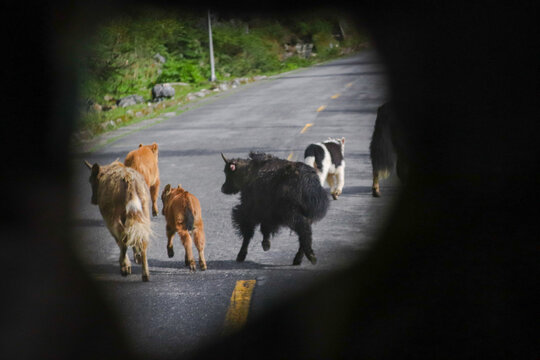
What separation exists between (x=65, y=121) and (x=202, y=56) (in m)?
0.90

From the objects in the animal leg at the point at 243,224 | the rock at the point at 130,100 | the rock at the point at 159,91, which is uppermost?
the rock at the point at 159,91

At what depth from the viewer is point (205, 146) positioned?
683 cm

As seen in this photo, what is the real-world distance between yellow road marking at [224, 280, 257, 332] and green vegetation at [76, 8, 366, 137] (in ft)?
3.77

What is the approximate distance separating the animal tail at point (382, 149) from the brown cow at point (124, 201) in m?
1.27

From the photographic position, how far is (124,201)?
111 inches

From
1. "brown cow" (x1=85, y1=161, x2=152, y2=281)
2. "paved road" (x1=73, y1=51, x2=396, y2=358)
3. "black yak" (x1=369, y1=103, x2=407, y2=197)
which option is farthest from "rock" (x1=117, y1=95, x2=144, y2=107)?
"black yak" (x1=369, y1=103, x2=407, y2=197)

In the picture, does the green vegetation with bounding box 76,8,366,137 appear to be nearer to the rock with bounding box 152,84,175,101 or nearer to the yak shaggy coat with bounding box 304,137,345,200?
the yak shaggy coat with bounding box 304,137,345,200

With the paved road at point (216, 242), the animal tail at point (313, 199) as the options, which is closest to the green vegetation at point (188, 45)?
the paved road at point (216, 242)

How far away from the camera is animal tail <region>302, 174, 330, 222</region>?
2986 mm

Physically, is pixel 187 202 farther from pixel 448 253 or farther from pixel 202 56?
pixel 448 253

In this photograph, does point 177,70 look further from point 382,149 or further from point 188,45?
point 382,149

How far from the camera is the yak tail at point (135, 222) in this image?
284 centimetres

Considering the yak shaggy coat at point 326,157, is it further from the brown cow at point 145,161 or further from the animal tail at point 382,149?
the brown cow at point 145,161

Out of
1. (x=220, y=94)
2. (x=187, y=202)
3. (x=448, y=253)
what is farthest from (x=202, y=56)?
(x=220, y=94)
